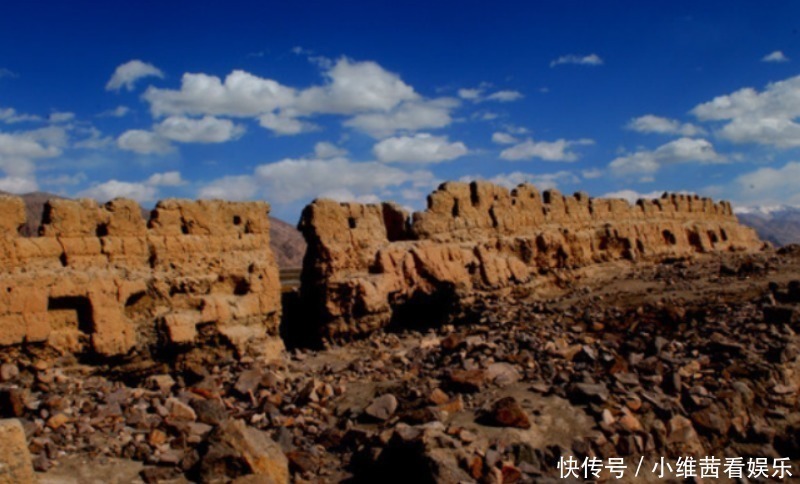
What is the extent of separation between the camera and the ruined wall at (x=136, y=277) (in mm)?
7371

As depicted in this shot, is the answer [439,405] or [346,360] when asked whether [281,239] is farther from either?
[439,405]

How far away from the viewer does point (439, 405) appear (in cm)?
746

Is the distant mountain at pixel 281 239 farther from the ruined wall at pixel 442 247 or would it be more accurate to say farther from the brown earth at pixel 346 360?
the brown earth at pixel 346 360

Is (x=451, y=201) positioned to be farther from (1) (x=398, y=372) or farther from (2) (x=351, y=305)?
(1) (x=398, y=372)

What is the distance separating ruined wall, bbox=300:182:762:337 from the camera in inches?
441

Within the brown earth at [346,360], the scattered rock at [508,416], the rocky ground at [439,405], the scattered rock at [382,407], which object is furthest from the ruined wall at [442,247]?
the scattered rock at [508,416]

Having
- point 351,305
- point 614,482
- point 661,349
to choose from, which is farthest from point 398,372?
point 661,349

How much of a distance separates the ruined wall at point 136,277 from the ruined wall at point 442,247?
55.4 inches

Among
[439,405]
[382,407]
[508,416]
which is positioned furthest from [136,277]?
[508,416]

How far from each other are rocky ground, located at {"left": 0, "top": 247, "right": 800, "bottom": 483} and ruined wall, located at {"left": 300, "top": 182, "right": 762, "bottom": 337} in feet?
3.14

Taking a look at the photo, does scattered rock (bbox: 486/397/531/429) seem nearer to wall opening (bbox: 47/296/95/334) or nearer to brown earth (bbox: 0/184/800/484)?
brown earth (bbox: 0/184/800/484)

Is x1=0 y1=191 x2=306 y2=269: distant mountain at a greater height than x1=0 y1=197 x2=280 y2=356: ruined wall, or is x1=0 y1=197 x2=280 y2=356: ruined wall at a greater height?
x1=0 y1=191 x2=306 y2=269: distant mountain

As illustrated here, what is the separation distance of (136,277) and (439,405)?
4645 millimetres

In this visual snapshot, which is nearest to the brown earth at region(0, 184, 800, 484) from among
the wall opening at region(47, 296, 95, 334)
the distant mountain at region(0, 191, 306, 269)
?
the wall opening at region(47, 296, 95, 334)
